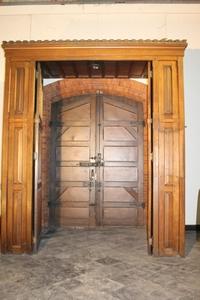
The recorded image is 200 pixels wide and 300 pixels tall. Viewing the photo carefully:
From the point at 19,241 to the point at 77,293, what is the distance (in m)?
1.40

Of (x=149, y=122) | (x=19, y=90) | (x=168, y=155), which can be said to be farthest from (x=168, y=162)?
(x=19, y=90)

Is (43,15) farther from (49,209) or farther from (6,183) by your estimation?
(49,209)

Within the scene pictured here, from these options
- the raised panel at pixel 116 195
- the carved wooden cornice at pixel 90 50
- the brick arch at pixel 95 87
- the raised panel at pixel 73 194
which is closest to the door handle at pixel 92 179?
the raised panel at pixel 73 194

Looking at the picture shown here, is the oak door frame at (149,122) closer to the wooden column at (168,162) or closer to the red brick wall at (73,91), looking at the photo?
the wooden column at (168,162)

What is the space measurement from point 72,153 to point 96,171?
0.59 metres

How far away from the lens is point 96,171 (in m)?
5.32

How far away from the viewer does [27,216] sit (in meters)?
3.62

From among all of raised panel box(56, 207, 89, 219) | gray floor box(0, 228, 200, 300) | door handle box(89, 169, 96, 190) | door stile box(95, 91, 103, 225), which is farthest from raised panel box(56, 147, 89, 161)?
gray floor box(0, 228, 200, 300)

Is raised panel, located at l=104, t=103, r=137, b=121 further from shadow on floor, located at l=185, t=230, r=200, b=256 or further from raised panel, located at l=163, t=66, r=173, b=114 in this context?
shadow on floor, located at l=185, t=230, r=200, b=256

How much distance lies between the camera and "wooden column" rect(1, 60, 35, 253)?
3.62m

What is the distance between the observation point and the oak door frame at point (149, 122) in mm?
3576

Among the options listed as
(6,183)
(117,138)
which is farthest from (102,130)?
(6,183)

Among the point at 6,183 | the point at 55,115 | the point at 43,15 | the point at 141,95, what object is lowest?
the point at 6,183

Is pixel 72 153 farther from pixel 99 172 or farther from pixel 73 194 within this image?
pixel 73 194
